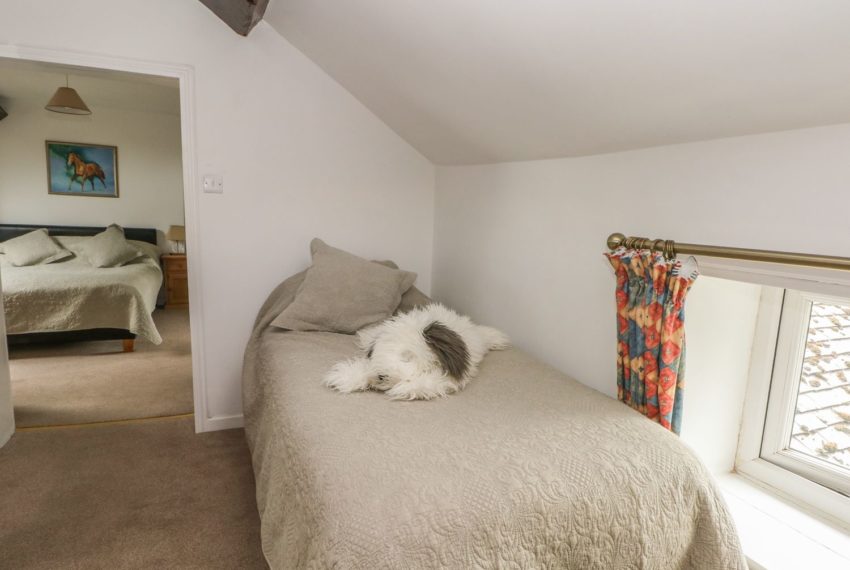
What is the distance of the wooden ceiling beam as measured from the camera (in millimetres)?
2043

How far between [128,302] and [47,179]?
8.07ft

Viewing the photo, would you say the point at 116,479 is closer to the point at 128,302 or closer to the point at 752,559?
the point at 128,302

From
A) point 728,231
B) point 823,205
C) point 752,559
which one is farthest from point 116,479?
point 823,205

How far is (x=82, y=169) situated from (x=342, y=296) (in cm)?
470

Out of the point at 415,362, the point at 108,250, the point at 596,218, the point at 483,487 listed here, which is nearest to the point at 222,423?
the point at 415,362

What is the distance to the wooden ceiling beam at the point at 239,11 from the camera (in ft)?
6.70

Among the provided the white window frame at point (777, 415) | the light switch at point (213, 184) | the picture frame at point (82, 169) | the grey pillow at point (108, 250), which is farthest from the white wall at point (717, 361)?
the picture frame at point (82, 169)

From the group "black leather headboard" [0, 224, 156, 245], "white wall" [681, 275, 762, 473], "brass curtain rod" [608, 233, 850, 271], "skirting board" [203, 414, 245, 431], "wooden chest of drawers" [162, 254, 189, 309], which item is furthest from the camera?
"wooden chest of drawers" [162, 254, 189, 309]

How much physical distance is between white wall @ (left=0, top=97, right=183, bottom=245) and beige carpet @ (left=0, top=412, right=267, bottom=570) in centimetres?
367

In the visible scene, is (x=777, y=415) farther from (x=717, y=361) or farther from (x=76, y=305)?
(x=76, y=305)

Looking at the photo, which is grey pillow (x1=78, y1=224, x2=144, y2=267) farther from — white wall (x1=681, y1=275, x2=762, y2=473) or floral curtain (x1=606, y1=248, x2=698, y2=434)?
white wall (x1=681, y1=275, x2=762, y2=473)

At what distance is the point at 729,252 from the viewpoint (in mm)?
1340

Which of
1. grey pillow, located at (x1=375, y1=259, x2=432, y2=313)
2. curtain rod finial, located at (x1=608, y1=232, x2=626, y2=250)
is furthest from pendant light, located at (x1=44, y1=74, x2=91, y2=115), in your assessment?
curtain rod finial, located at (x1=608, y1=232, x2=626, y2=250)

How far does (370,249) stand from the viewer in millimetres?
2998
